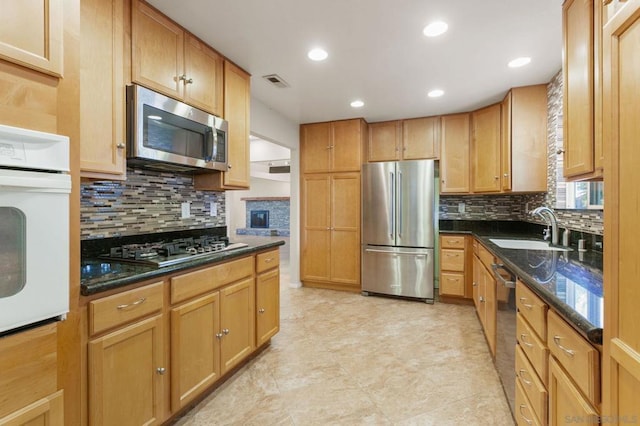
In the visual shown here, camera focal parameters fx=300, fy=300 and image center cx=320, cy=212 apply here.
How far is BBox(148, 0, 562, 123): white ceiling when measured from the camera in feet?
5.98

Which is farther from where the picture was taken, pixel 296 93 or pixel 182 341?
pixel 296 93

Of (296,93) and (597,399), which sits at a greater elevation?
(296,93)

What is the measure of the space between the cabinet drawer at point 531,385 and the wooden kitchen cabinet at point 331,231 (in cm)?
265

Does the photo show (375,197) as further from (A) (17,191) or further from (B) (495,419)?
(A) (17,191)

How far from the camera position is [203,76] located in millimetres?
2152

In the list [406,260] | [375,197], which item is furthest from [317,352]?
[375,197]

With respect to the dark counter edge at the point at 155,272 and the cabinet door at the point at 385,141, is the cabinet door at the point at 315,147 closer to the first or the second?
the cabinet door at the point at 385,141

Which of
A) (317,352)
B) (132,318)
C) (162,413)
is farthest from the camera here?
(317,352)

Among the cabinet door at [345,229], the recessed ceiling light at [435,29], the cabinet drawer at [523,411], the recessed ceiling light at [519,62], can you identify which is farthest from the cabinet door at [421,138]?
the cabinet drawer at [523,411]

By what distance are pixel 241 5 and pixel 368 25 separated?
82cm

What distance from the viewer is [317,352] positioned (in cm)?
251

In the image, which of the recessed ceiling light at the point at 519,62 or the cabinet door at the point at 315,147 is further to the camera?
the cabinet door at the point at 315,147

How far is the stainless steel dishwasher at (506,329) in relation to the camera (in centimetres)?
170

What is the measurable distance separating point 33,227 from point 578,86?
2.35 meters
